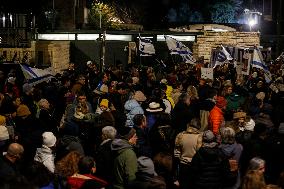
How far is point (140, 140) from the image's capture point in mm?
10672

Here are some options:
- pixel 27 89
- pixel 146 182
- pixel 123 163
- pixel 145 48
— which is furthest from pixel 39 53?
pixel 146 182

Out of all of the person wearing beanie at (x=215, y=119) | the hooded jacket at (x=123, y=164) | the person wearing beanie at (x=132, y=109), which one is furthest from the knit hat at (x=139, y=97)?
the hooded jacket at (x=123, y=164)

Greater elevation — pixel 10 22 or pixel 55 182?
pixel 10 22

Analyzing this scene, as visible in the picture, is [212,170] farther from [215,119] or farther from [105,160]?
[215,119]

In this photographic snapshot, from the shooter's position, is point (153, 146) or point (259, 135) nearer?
point (259, 135)

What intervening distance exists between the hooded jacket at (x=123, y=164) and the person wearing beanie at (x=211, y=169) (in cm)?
91

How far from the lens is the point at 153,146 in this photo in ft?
35.3

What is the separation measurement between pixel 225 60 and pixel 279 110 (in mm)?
7660

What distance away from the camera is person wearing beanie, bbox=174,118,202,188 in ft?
32.3

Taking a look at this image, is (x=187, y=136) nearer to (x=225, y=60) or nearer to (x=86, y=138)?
(x=86, y=138)

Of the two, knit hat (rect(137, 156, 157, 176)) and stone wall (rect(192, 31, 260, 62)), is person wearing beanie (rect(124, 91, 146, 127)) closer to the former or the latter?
knit hat (rect(137, 156, 157, 176))

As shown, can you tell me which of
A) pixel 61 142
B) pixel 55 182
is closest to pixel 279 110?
pixel 61 142

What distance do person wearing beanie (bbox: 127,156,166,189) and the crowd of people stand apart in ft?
→ 0.04

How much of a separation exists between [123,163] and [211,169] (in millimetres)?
1224
